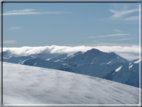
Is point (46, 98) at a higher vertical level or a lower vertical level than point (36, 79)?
lower

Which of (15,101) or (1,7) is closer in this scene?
(15,101)

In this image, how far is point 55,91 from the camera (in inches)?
217

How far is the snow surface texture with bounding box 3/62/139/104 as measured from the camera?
16.2 ft

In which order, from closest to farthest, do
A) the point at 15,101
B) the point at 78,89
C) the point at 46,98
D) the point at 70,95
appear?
the point at 15,101 → the point at 46,98 → the point at 70,95 → the point at 78,89

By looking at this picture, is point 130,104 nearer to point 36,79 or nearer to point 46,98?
point 46,98

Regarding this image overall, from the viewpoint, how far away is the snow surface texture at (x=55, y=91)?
4.93 metres

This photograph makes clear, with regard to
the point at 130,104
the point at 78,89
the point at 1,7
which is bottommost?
the point at 130,104

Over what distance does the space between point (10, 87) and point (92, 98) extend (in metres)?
2.06

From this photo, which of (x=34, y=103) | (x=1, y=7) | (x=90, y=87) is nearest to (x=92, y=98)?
(x=90, y=87)

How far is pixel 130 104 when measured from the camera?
18.5ft

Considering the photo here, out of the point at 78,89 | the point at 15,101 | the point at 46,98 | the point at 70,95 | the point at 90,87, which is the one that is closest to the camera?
the point at 15,101

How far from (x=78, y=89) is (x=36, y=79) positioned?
131cm

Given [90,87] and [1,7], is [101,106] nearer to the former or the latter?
[90,87]

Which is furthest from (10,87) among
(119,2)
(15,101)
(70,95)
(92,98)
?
(119,2)
